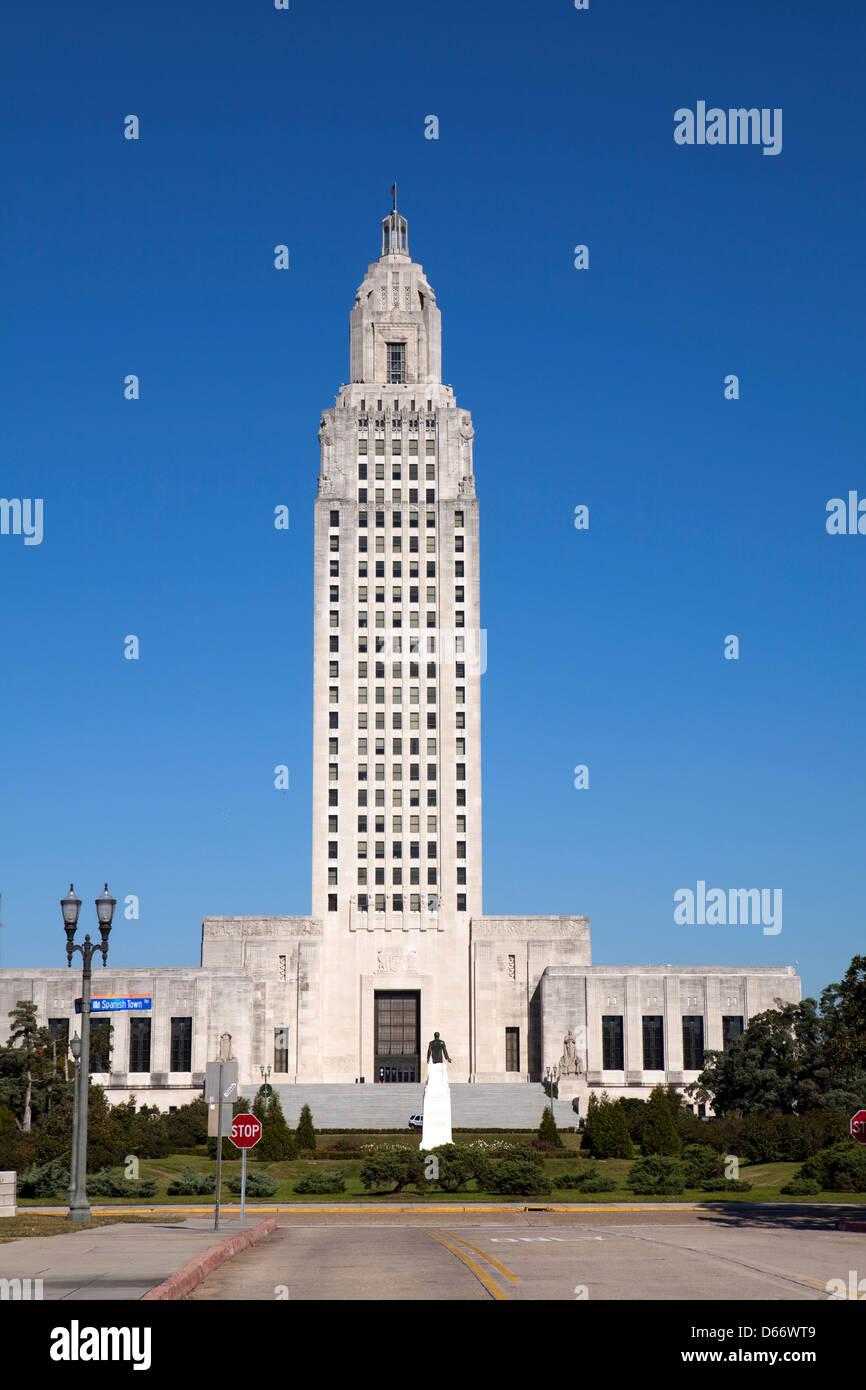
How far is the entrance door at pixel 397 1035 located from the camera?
333 feet

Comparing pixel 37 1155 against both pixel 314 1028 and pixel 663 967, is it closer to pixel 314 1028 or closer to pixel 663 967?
pixel 314 1028

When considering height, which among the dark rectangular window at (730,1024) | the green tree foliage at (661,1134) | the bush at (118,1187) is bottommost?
the green tree foliage at (661,1134)

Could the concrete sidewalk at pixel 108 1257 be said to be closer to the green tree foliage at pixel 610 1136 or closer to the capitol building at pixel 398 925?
the green tree foliage at pixel 610 1136

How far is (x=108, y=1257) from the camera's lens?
68.5ft

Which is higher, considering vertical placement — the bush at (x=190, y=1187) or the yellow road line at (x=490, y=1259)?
the yellow road line at (x=490, y=1259)

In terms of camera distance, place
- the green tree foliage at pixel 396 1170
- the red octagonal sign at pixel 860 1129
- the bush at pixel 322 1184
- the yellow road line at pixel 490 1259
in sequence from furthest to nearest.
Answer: the bush at pixel 322 1184
the green tree foliage at pixel 396 1170
the red octagonal sign at pixel 860 1129
the yellow road line at pixel 490 1259

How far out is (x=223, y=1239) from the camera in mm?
24656

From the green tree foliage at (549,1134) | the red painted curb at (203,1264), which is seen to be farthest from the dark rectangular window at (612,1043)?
the red painted curb at (203,1264)

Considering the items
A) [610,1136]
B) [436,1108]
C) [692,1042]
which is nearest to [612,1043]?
[692,1042]

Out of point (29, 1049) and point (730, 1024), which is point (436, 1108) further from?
point (730, 1024)

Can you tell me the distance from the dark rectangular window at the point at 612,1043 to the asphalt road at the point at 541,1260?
6212 cm

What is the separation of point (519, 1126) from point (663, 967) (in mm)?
18219

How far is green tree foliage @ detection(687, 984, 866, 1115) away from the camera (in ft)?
216

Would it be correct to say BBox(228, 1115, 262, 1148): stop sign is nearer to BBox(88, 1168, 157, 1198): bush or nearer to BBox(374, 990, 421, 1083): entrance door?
BBox(88, 1168, 157, 1198): bush
